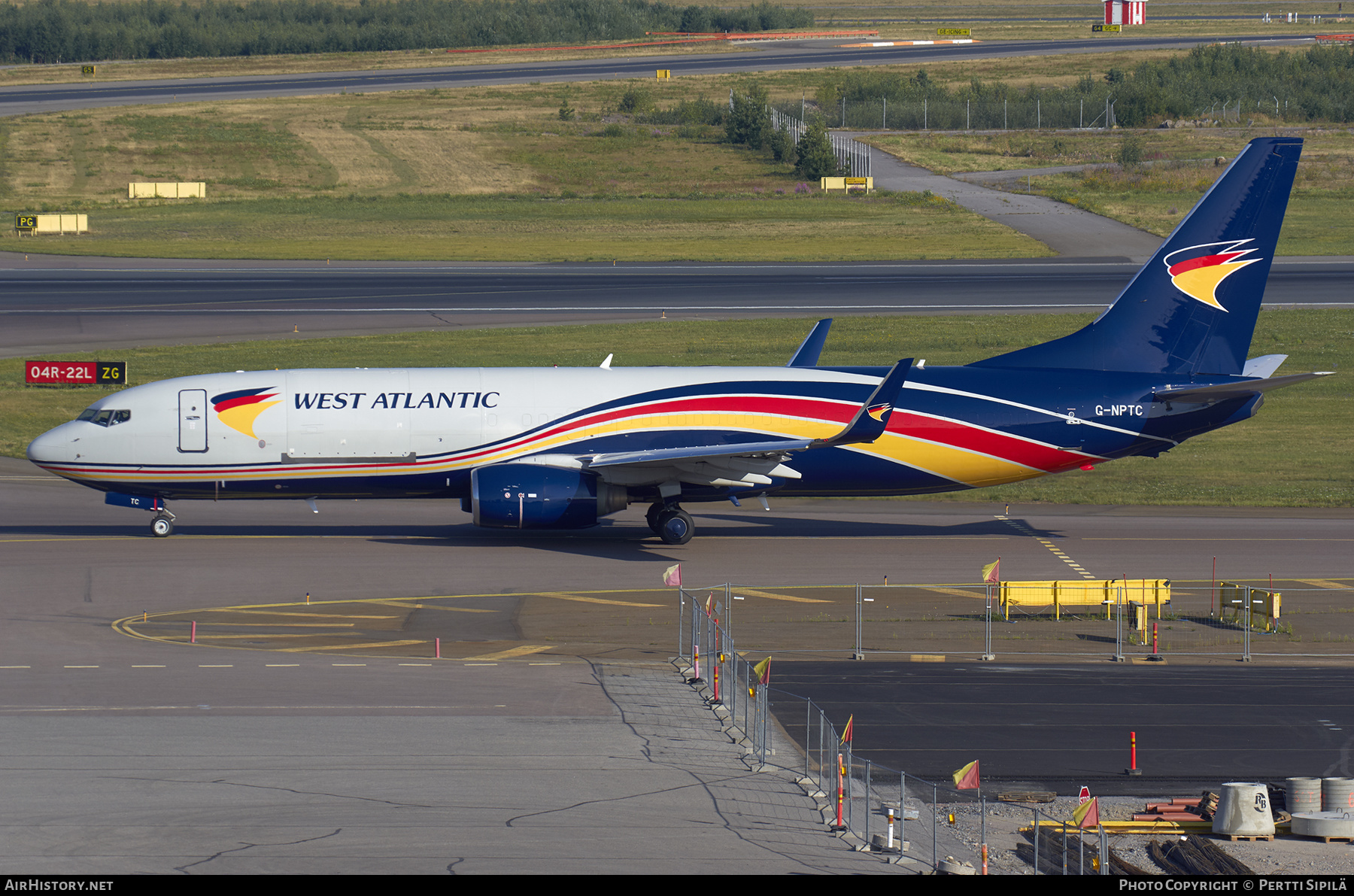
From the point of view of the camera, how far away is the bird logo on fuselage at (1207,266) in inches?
1612

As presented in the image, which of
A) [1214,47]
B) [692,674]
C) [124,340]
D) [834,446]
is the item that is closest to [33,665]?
[692,674]

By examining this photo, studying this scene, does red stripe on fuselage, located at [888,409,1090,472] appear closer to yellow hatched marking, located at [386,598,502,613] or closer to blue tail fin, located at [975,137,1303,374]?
blue tail fin, located at [975,137,1303,374]

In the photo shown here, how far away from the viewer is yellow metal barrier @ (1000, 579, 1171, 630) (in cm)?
3300

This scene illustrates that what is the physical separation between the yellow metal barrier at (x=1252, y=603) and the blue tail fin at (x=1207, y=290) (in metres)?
9.12

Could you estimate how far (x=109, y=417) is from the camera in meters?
39.7

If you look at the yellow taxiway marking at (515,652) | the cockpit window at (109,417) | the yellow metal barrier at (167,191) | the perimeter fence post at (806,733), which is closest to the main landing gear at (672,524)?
the yellow taxiway marking at (515,652)

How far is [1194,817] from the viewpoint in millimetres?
21000

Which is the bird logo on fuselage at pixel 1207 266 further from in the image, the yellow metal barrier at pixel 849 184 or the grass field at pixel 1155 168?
the yellow metal barrier at pixel 849 184

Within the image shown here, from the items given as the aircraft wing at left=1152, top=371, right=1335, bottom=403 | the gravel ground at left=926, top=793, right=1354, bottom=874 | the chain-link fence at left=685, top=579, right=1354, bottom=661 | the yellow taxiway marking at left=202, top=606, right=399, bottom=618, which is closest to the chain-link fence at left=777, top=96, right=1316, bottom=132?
the aircraft wing at left=1152, top=371, right=1335, bottom=403

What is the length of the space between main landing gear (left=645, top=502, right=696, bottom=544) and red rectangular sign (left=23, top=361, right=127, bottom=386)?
2964cm

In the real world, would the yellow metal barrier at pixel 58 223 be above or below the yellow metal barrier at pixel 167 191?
below

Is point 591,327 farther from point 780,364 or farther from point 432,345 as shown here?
point 780,364

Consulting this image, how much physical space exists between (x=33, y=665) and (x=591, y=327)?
45.1m

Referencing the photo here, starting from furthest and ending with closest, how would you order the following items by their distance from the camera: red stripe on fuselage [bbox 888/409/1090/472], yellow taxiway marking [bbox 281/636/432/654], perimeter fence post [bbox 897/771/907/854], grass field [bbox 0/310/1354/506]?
grass field [bbox 0/310/1354/506] → red stripe on fuselage [bbox 888/409/1090/472] → yellow taxiway marking [bbox 281/636/432/654] → perimeter fence post [bbox 897/771/907/854]
